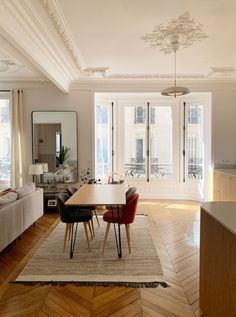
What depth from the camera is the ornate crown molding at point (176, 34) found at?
3201 mm

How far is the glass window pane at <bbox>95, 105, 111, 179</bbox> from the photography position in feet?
22.1

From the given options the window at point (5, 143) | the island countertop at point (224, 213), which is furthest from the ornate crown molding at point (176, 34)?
the window at point (5, 143)

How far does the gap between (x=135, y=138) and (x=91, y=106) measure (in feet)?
5.66

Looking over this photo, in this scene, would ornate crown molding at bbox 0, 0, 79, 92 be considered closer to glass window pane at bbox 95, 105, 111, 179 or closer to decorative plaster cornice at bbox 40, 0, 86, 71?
decorative plaster cornice at bbox 40, 0, 86, 71

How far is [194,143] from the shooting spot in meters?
6.83

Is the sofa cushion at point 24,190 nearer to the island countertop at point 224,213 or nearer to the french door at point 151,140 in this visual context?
the french door at point 151,140

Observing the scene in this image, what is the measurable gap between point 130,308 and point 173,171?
5068mm

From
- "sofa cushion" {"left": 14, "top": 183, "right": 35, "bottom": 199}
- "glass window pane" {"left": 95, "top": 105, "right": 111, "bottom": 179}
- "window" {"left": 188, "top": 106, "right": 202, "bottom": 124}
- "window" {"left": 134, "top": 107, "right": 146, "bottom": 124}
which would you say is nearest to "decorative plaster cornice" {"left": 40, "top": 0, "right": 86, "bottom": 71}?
"glass window pane" {"left": 95, "top": 105, "right": 111, "bottom": 179}

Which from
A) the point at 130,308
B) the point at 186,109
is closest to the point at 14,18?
the point at 130,308

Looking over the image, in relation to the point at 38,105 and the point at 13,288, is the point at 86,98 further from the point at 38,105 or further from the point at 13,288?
the point at 13,288

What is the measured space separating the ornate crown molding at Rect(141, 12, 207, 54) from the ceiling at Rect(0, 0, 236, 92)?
0.08 metres

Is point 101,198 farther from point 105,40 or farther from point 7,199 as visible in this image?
point 105,40

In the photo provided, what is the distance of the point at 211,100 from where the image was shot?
608 cm

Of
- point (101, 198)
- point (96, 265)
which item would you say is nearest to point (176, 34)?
point (101, 198)
